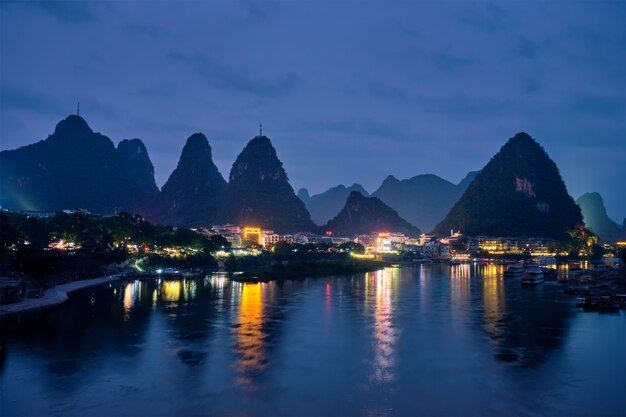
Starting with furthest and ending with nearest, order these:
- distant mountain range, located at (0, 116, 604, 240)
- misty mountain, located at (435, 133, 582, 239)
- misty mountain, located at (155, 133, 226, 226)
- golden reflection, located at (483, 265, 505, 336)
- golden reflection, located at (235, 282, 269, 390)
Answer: misty mountain, located at (155, 133, 226, 226), distant mountain range, located at (0, 116, 604, 240), misty mountain, located at (435, 133, 582, 239), golden reflection, located at (483, 265, 505, 336), golden reflection, located at (235, 282, 269, 390)

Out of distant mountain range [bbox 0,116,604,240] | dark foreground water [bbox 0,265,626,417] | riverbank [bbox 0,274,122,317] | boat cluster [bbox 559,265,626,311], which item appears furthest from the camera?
distant mountain range [bbox 0,116,604,240]

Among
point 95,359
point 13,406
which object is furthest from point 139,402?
point 95,359

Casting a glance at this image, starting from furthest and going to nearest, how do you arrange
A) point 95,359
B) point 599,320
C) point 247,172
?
1. point 247,172
2. point 599,320
3. point 95,359

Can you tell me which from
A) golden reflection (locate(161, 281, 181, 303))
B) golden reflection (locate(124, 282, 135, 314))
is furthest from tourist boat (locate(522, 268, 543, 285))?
golden reflection (locate(124, 282, 135, 314))

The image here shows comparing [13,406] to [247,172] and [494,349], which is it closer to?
[494,349]

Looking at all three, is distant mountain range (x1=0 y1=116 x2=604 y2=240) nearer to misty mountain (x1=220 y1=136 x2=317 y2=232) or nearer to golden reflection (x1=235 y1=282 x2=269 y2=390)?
misty mountain (x1=220 y1=136 x2=317 y2=232)

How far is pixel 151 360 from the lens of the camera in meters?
19.5

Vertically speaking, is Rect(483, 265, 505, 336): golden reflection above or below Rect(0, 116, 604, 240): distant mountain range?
below

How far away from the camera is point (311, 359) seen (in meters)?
20.4

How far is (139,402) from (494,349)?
1496 centimetres

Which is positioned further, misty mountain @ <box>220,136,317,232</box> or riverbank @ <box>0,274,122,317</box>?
misty mountain @ <box>220,136,317,232</box>

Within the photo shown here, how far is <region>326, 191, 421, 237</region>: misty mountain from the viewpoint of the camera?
169 metres

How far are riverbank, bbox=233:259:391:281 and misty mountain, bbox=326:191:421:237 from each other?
97225 mm

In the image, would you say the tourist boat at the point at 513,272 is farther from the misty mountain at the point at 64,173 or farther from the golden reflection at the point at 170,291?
the misty mountain at the point at 64,173
